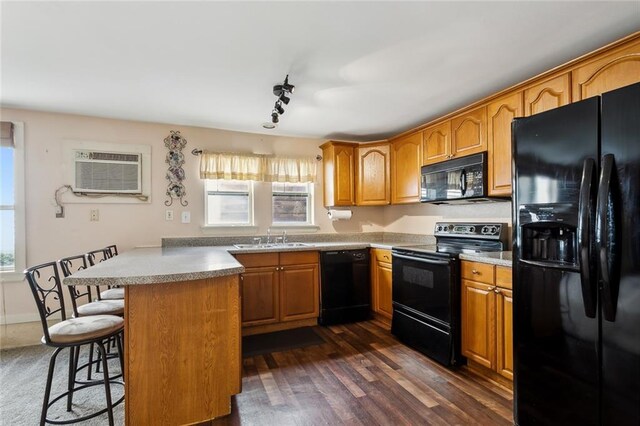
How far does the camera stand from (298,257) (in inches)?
131

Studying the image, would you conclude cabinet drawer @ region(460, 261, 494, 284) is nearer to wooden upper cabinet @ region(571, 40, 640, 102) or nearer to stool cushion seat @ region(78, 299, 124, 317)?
wooden upper cabinet @ region(571, 40, 640, 102)

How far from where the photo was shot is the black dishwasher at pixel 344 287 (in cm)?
339

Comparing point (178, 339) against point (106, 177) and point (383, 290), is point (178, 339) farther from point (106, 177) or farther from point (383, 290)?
point (106, 177)

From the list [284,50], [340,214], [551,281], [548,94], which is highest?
[284,50]

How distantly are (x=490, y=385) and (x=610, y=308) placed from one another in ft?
3.89

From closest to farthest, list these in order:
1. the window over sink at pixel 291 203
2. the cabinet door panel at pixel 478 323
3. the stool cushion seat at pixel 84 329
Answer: the stool cushion seat at pixel 84 329 → the cabinet door panel at pixel 478 323 → the window over sink at pixel 291 203

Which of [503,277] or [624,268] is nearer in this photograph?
[624,268]

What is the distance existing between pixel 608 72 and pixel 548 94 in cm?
34

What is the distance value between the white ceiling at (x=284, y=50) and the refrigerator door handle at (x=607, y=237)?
947 mm

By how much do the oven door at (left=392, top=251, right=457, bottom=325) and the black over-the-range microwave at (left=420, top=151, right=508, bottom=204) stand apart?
0.65 meters

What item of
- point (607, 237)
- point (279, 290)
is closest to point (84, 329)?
point (279, 290)

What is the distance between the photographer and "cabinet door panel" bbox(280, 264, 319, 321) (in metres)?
3.25

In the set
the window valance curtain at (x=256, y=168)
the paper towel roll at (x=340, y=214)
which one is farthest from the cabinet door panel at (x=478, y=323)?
the window valance curtain at (x=256, y=168)

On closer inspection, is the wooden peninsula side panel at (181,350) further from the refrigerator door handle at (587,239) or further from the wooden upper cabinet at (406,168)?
the wooden upper cabinet at (406,168)
